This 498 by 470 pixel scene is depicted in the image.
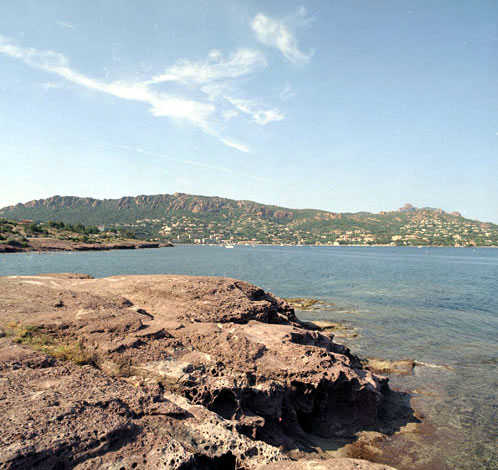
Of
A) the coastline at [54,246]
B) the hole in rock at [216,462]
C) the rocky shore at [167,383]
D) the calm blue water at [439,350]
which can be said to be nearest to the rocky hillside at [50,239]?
the coastline at [54,246]

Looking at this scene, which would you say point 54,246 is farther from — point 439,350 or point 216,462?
point 216,462

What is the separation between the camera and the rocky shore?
4742mm

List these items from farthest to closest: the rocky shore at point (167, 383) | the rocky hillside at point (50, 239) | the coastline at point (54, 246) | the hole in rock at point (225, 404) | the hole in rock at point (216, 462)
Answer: the rocky hillside at point (50, 239)
the coastline at point (54, 246)
the hole in rock at point (225, 404)
the hole in rock at point (216, 462)
the rocky shore at point (167, 383)

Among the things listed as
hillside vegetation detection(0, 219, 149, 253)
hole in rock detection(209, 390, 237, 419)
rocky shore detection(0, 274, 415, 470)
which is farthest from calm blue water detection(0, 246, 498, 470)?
hillside vegetation detection(0, 219, 149, 253)

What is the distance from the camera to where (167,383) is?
7.06m

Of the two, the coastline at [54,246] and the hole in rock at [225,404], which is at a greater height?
the hole in rock at [225,404]

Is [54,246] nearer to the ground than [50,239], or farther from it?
nearer to the ground

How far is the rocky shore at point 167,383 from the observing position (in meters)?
4.74

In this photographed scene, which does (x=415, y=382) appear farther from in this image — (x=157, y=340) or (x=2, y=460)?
(x=2, y=460)

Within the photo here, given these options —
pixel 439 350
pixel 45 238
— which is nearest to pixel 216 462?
pixel 439 350

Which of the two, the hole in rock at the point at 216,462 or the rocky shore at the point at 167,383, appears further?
the hole in rock at the point at 216,462

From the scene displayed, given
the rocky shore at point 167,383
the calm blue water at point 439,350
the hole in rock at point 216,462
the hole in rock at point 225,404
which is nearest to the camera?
the rocky shore at point 167,383

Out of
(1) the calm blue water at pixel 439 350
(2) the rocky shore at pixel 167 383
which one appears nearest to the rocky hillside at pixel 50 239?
(1) the calm blue water at pixel 439 350

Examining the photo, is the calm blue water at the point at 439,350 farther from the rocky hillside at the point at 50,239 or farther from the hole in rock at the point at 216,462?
the rocky hillside at the point at 50,239
